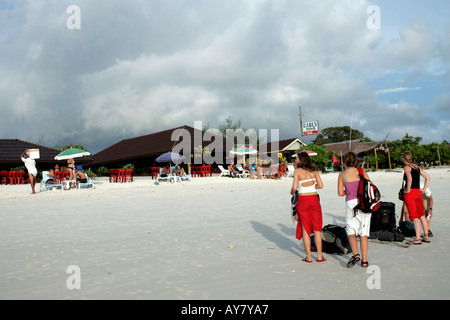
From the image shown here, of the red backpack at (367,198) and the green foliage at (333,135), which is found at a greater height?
the green foliage at (333,135)

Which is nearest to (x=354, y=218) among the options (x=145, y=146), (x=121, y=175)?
(x=121, y=175)

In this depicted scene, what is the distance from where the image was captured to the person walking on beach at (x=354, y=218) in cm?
468

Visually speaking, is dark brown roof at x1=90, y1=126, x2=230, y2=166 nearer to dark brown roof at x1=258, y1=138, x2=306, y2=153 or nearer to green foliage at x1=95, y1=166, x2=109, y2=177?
green foliage at x1=95, y1=166, x2=109, y2=177

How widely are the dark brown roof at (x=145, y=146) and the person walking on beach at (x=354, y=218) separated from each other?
3061 cm

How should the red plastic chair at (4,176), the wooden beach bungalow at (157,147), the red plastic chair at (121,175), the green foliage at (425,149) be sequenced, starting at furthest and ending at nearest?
the green foliage at (425,149), the wooden beach bungalow at (157,147), the red plastic chair at (121,175), the red plastic chair at (4,176)

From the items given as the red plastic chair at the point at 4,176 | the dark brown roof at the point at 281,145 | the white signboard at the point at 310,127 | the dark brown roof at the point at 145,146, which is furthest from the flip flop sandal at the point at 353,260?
the white signboard at the point at 310,127

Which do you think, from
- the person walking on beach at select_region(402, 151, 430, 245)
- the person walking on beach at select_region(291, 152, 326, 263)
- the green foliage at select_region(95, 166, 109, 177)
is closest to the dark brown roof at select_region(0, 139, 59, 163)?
the green foliage at select_region(95, 166, 109, 177)

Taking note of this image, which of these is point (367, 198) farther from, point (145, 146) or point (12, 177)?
point (145, 146)

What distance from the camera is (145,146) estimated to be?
41.2 m

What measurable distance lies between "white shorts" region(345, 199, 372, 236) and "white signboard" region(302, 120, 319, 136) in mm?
53262

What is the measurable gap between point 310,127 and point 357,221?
53960 millimetres

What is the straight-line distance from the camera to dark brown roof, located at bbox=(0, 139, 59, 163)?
2987 cm

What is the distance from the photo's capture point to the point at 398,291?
376 centimetres

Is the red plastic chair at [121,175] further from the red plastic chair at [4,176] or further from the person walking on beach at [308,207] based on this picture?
the person walking on beach at [308,207]
